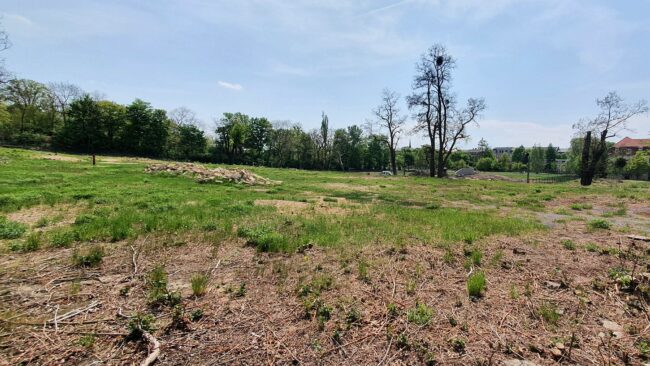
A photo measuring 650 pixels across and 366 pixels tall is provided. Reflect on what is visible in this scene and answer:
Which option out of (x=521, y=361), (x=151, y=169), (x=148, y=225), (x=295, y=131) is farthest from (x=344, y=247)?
(x=295, y=131)

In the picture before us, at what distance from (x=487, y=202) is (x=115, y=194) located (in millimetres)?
16912

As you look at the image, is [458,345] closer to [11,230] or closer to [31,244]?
[31,244]

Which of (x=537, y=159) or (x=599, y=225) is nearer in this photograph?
(x=599, y=225)

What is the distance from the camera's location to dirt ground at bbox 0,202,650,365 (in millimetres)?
2879

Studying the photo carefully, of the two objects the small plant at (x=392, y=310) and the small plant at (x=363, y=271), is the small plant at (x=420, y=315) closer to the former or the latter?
the small plant at (x=392, y=310)

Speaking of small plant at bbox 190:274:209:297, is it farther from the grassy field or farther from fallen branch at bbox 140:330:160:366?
fallen branch at bbox 140:330:160:366

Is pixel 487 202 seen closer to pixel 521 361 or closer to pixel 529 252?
pixel 529 252

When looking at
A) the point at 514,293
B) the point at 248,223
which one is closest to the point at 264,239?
the point at 248,223

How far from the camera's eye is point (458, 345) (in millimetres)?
3027

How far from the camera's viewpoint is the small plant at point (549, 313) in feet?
11.4

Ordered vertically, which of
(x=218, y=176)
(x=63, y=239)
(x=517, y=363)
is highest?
(x=218, y=176)

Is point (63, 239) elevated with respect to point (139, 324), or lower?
elevated

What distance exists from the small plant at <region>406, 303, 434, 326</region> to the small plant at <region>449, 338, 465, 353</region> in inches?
14.8

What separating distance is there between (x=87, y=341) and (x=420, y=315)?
372 cm
